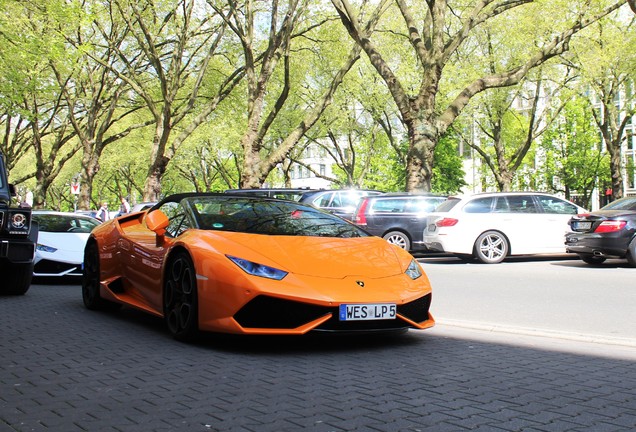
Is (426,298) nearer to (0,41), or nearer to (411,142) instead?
(411,142)

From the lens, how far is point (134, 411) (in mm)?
4168

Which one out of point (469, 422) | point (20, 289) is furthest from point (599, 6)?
point (469, 422)

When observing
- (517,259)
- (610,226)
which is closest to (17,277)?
(610,226)

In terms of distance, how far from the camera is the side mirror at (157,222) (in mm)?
6887

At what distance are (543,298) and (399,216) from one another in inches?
353

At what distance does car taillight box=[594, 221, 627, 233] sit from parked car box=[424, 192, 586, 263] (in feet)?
6.54

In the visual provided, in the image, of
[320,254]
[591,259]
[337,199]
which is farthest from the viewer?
[337,199]

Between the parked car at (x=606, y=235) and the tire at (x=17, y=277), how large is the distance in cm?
985

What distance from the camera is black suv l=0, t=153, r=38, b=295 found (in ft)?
33.0

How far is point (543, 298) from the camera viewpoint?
32.3 feet

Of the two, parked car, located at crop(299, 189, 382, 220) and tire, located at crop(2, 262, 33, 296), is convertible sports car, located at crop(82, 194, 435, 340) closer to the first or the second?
tire, located at crop(2, 262, 33, 296)

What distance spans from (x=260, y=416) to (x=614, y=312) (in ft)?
18.9

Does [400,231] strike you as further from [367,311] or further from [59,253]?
[367,311]

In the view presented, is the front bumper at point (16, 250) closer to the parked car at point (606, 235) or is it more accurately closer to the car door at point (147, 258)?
the car door at point (147, 258)
